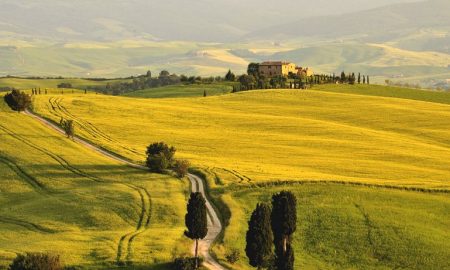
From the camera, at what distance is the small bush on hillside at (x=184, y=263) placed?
55.1 metres

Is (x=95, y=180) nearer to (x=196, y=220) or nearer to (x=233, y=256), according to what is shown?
(x=196, y=220)

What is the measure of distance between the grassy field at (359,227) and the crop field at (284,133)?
558 cm

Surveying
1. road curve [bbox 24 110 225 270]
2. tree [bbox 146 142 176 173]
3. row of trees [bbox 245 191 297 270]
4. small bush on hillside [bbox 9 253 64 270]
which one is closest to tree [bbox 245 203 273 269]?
row of trees [bbox 245 191 297 270]

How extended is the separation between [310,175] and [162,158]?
61.8 feet

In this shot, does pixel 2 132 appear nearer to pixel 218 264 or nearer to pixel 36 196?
pixel 36 196

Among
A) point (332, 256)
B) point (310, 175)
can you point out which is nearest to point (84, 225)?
point (332, 256)

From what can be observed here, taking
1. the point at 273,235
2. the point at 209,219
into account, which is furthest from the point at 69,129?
the point at 273,235

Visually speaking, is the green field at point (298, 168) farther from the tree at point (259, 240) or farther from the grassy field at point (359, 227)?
the tree at point (259, 240)

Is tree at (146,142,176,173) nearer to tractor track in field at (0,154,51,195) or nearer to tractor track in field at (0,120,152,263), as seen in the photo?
tractor track in field at (0,120,152,263)

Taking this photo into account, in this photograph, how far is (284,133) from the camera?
12756 cm

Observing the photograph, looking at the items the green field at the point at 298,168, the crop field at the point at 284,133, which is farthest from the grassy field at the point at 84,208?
the crop field at the point at 284,133

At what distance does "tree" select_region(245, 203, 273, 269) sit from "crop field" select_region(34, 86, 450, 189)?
2322 cm

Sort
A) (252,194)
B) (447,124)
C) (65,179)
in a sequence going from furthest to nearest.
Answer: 1. (447,124)
2. (65,179)
3. (252,194)

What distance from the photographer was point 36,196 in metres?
79.8
